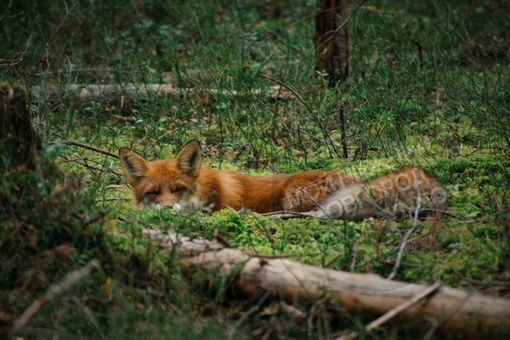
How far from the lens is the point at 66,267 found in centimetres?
350

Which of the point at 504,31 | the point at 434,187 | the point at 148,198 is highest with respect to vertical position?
the point at 504,31

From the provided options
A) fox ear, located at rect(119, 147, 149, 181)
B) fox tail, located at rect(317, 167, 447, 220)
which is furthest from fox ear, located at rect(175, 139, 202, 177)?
fox tail, located at rect(317, 167, 447, 220)

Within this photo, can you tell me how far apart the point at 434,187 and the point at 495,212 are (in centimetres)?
52

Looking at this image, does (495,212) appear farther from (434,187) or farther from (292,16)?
(292,16)

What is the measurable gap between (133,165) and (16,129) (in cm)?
175

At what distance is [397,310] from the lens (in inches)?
118

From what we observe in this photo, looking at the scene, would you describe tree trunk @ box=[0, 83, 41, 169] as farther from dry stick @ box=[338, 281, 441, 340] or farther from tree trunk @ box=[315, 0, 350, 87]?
tree trunk @ box=[315, 0, 350, 87]

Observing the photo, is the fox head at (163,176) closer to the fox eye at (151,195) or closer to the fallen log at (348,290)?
the fox eye at (151,195)

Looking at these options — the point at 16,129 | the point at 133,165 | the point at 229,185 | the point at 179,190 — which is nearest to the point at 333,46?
the point at 229,185

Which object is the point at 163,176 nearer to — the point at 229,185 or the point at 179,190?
the point at 179,190

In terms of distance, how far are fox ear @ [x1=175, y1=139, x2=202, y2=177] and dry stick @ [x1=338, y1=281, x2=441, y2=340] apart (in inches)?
115

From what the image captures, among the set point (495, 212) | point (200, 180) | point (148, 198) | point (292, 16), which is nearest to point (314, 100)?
point (200, 180)

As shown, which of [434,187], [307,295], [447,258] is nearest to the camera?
[307,295]

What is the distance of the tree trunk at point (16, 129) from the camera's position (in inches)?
147
